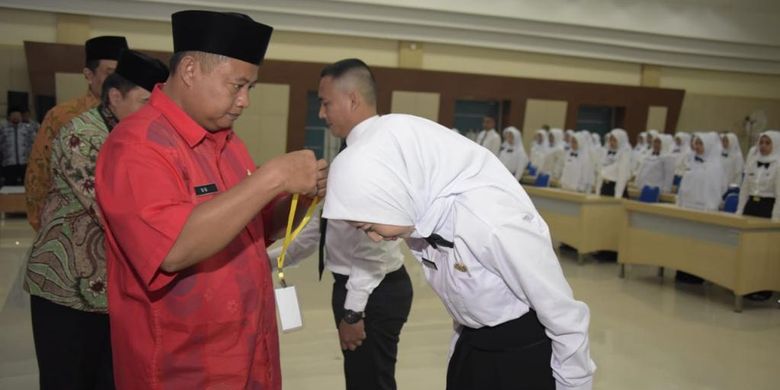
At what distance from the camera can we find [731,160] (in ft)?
34.2

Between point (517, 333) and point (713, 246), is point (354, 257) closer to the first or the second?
point (517, 333)

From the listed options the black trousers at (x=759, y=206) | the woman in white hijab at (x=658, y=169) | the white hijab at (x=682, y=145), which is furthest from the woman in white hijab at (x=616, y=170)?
the black trousers at (x=759, y=206)

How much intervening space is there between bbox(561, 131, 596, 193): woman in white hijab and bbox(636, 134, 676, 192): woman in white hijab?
4.92 feet

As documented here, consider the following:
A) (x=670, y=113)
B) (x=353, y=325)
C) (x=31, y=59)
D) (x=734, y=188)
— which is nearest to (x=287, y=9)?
(x=31, y=59)

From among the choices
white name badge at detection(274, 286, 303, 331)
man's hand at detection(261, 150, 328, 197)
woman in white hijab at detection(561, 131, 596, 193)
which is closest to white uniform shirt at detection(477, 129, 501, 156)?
woman in white hijab at detection(561, 131, 596, 193)

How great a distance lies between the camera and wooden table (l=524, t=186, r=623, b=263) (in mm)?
7805

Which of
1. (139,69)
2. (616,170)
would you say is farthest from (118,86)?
(616,170)

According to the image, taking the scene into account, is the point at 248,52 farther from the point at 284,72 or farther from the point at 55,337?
the point at 284,72

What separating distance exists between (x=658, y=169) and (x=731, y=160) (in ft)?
4.08

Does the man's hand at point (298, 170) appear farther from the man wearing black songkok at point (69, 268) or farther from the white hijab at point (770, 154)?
the white hijab at point (770, 154)

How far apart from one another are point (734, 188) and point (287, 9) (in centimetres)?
881

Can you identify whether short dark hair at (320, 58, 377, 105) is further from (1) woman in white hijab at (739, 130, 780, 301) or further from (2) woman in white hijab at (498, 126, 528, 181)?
(2) woman in white hijab at (498, 126, 528, 181)

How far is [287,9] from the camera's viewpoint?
513 inches

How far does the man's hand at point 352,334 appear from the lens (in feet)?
7.70
